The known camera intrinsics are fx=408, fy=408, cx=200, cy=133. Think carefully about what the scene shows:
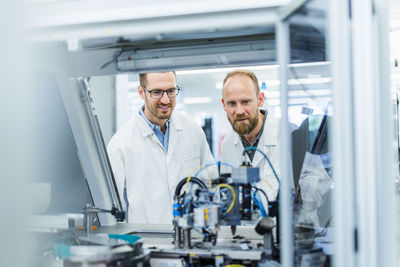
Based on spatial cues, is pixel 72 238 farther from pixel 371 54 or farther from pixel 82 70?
pixel 371 54

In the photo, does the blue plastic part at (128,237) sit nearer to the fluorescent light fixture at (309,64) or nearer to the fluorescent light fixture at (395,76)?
the fluorescent light fixture at (309,64)

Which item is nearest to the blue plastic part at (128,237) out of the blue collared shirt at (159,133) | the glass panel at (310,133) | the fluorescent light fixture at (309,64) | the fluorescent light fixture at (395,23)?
the glass panel at (310,133)

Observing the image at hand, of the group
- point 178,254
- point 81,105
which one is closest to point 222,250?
point 178,254

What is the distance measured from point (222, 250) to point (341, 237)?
0.63m

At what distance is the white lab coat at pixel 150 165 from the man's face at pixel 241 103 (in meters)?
0.38

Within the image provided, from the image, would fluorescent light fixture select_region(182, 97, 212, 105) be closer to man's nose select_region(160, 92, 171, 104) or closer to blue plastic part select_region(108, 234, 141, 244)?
man's nose select_region(160, 92, 171, 104)

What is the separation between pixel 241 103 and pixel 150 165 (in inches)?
32.4

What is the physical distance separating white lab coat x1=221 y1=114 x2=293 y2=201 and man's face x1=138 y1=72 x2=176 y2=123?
1.73 feet

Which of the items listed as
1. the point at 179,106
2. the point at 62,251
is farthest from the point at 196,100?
the point at 62,251

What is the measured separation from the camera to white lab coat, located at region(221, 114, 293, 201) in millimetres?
2504

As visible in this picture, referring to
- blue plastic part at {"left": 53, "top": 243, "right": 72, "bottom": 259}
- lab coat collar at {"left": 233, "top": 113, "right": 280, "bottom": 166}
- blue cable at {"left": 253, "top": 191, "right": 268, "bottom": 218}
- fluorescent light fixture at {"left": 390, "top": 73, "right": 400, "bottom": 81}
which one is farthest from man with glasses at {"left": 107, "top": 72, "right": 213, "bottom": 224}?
fluorescent light fixture at {"left": 390, "top": 73, "right": 400, "bottom": 81}

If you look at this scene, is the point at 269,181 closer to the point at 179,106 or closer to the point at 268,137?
the point at 268,137

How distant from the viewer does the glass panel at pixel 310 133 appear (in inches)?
64.7

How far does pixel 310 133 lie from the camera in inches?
86.1
